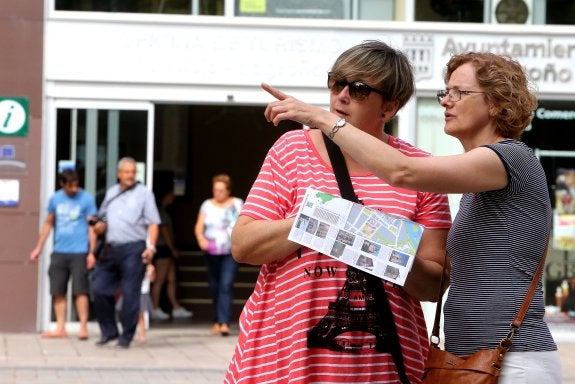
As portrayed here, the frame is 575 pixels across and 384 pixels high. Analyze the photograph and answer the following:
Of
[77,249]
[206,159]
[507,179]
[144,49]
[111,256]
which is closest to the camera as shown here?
[507,179]

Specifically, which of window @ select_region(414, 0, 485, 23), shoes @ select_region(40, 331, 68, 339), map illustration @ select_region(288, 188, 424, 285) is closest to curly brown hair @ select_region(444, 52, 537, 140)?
map illustration @ select_region(288, 188, 424, 285)

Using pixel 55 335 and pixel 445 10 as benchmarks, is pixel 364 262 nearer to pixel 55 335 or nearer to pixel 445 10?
pixel 55 335

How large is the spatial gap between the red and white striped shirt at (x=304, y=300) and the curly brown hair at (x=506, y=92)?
29cm

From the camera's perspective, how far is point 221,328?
14445mm

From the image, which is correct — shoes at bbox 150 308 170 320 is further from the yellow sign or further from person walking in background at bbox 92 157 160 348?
the yellow sign

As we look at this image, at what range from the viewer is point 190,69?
14656 millimetres

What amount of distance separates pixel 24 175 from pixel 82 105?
101 cm

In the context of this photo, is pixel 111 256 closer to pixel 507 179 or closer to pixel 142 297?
pixel 142 297

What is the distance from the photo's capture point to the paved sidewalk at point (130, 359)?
10.8 meters

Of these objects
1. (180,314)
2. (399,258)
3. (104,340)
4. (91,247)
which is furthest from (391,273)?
(180,314)

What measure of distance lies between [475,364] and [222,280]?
36.3ft

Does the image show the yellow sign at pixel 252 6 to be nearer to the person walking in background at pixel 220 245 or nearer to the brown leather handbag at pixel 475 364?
the person walking in background at pixel 220 245

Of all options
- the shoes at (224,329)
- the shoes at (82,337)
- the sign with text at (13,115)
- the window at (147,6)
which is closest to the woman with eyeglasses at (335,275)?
the shoes at (82,337)

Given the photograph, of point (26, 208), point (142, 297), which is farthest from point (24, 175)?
point (142, 297)
